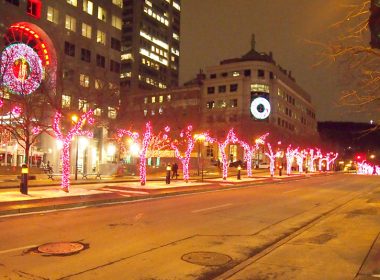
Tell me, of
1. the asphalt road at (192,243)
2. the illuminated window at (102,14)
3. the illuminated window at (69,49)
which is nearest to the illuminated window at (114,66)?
the illuminated window at (102,14)

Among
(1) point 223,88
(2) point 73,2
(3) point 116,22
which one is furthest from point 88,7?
(1) point 223,88

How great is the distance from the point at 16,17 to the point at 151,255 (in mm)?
43257

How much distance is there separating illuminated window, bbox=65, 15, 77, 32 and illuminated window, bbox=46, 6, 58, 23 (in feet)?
6.61

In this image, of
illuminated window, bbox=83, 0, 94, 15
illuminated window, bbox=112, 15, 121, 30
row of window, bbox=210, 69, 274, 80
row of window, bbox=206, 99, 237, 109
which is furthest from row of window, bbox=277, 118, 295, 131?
illuminated window, bbox=83, 0, 94, 15

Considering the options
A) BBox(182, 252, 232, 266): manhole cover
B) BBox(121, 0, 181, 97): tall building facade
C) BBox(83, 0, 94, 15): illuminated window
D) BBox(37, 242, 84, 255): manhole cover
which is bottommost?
BBox(182, 252, 232, 266): manhole cover

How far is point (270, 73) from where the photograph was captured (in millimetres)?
110000

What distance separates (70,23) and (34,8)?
6417 millimetres

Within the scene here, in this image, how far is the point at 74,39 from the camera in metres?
52.8

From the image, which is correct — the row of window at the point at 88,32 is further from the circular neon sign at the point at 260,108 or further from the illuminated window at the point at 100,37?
the circular neon sign at the point at 260,108

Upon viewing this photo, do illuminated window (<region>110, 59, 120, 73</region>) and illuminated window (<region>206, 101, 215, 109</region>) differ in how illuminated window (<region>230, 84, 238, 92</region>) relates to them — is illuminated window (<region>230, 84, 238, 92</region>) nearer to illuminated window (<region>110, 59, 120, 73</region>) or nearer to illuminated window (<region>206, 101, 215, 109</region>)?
illuminated window (<region>206, 101, 215, 109</region>)

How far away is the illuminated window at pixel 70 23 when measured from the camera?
52.6m

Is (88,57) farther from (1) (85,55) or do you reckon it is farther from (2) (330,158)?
(2) (330,158)

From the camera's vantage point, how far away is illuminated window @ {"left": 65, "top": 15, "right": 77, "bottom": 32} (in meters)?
52.6

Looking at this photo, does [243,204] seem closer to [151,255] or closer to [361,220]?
[361,220]
